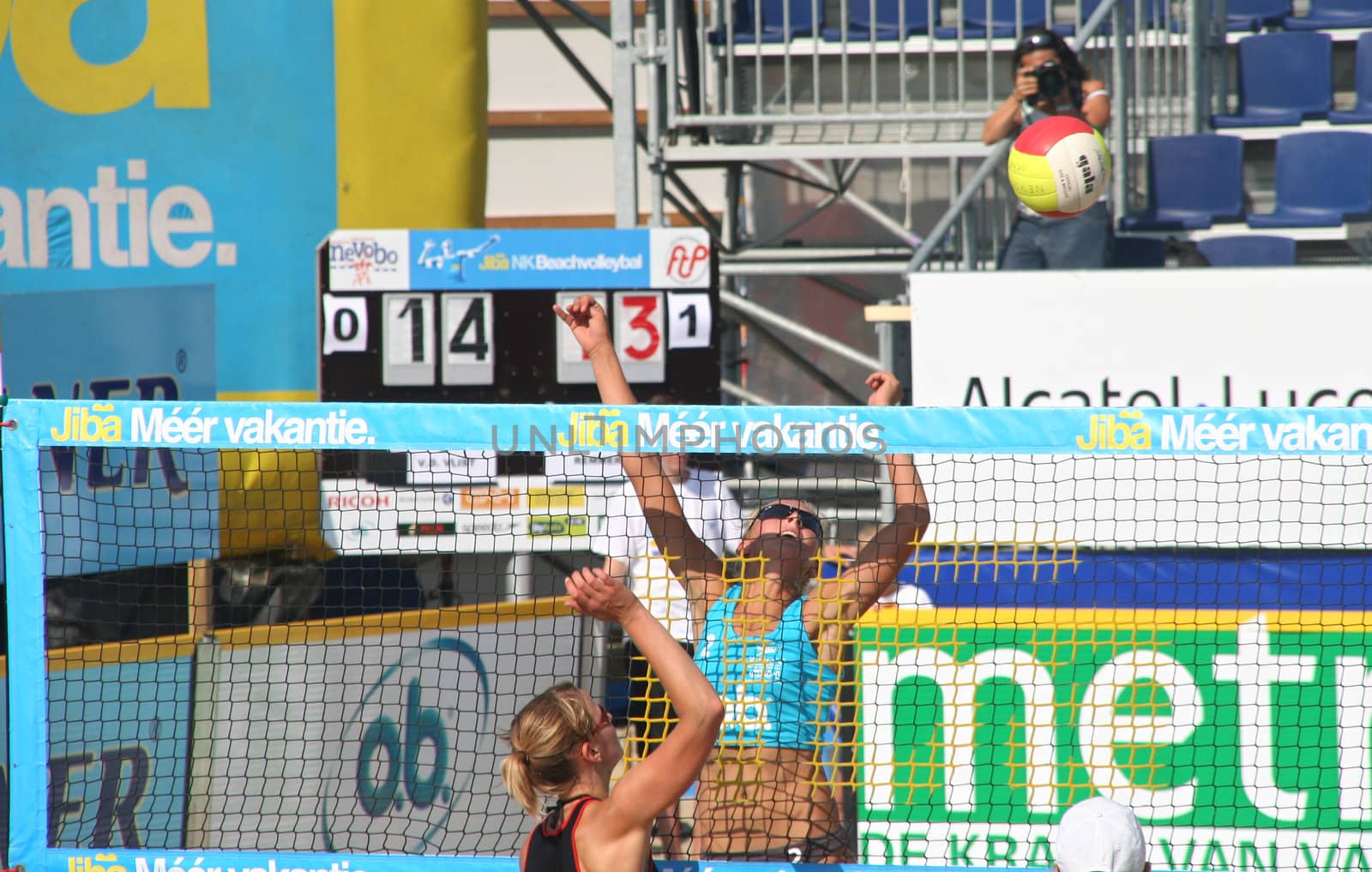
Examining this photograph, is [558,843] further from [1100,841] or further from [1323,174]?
[1323,174]

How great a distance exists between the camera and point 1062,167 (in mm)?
6355

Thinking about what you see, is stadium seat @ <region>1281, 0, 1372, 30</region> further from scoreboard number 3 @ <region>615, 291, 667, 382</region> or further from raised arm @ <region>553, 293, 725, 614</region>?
raised arm @ <region>553, 293, 725, 614</region>

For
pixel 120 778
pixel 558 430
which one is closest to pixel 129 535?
pixel 120 778

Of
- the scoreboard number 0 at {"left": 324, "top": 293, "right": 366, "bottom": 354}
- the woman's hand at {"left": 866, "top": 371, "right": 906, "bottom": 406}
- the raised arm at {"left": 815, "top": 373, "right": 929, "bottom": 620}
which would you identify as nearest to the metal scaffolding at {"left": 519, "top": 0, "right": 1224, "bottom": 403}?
the scoreboard number 0 at {"left": 324, "top": 293, "right": 366, "bottom": 354}

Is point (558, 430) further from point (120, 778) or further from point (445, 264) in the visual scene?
point (445, 264)

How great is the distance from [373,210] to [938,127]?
3.80 meters

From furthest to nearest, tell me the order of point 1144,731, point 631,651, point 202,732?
point 631,651 < point 202,732 < point 1144,731

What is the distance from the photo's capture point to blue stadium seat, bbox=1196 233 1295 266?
8383 millimetres

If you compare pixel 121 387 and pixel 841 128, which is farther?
pixel 841 128

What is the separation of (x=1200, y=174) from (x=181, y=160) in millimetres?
6027

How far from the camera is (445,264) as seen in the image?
6680 millimetres

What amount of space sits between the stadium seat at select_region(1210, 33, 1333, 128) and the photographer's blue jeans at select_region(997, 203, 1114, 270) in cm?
284

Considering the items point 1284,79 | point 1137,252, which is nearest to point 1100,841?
point 1137,252

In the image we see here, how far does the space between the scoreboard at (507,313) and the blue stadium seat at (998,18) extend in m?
3.83
